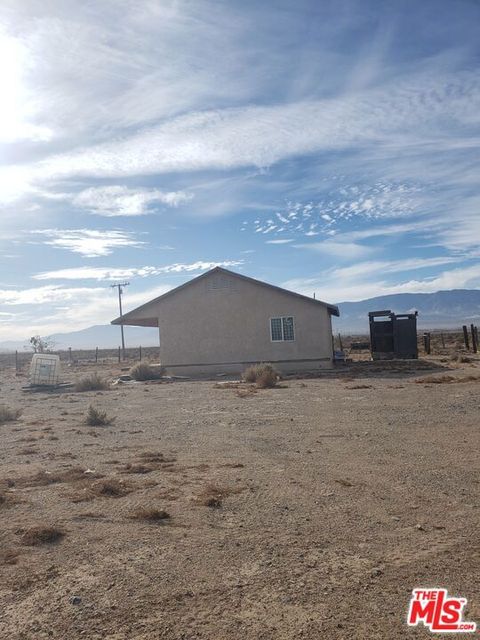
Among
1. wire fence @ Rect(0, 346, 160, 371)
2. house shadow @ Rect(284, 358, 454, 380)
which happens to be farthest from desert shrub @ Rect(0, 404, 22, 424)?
wire fence @ Rect(0, 346, 160, 371)

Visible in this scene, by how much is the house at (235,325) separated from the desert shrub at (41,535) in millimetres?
22814

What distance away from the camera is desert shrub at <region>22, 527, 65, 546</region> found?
5754mm

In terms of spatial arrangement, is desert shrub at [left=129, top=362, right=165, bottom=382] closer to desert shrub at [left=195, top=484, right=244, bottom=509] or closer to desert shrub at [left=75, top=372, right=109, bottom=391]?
desert shrub at [left=75, top=372, right=109, bottom=391]

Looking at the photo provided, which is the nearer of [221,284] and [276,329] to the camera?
[276,329]

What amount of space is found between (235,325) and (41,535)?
23335 millimetres

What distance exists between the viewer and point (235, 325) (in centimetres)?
2903

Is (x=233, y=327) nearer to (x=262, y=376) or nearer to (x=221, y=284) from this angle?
(x=221, y=284)

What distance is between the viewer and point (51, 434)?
12.7 metres

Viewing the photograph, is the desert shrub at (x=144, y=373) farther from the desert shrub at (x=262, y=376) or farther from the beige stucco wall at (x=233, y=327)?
the desert shrub at (x=262, y=376)

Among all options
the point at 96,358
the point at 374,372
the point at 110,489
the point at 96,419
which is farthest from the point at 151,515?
the point at 96,358

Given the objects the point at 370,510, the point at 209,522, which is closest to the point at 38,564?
the point at 209,522

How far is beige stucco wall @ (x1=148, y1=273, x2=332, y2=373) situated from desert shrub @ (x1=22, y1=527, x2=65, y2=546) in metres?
22.8

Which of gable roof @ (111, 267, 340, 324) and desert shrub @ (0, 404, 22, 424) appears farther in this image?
gable roof @ (111, 267, 340, 324)

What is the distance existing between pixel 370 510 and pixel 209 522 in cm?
167
